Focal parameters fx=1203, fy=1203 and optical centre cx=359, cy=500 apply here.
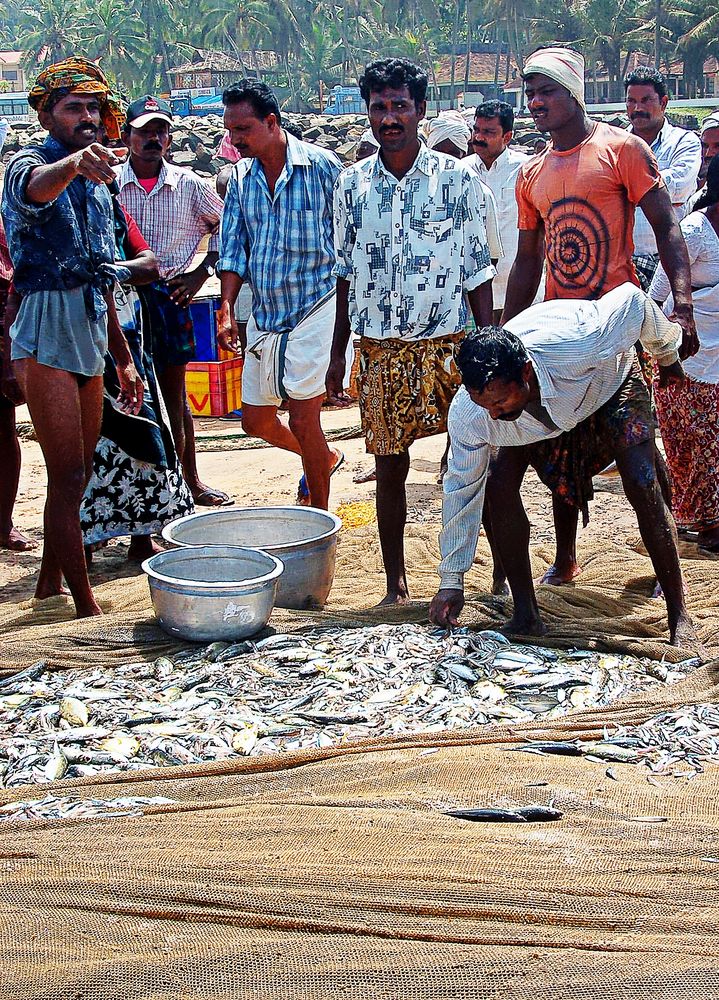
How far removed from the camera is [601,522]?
6.03 m

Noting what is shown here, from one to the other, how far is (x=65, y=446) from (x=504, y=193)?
402 centimetres

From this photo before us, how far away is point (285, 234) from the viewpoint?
553 centimetres

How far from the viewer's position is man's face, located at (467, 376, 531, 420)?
383 cm

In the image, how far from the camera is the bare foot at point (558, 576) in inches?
199

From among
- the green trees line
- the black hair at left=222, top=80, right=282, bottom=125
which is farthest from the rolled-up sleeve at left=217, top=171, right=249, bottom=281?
the green trees line

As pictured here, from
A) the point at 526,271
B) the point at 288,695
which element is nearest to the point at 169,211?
the point at 526,271

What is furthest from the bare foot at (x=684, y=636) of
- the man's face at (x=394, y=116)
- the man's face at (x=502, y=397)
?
the man's face at (x=394, y=116)

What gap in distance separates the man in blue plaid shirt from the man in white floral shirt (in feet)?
2.04

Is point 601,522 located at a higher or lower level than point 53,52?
lower

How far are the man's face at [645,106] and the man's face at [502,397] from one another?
3.41 m

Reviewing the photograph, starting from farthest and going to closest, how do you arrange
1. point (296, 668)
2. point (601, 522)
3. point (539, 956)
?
point (601, 522) → point (296, 668) → point (539, 956)

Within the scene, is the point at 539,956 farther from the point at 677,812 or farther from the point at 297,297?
the point at 297,297

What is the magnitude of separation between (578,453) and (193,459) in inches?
110

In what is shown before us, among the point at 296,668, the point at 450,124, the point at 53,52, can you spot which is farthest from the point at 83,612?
the point at 53,52
